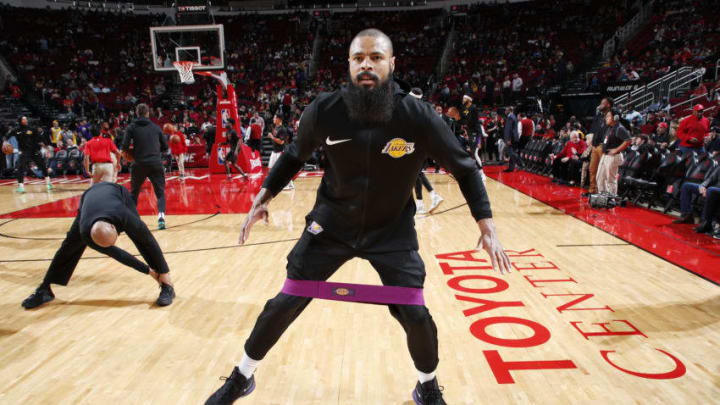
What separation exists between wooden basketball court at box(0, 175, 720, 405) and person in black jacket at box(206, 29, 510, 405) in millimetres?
670

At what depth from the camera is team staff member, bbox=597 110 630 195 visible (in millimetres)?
7914

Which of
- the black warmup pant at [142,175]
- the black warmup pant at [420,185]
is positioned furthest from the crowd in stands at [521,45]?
the black warmup pant at [142,175]

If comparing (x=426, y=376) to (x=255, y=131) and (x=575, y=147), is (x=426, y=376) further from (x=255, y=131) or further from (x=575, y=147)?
(x=255, y=131)

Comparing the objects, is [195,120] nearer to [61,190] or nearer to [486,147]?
[61,190]

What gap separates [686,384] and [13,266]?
6572 mm

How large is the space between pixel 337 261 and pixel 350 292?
16 centimetres

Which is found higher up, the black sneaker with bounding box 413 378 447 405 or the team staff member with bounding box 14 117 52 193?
the team staff member with bounding box 14 117 52 193

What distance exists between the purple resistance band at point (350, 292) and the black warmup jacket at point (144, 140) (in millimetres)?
5087

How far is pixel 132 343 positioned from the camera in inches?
136

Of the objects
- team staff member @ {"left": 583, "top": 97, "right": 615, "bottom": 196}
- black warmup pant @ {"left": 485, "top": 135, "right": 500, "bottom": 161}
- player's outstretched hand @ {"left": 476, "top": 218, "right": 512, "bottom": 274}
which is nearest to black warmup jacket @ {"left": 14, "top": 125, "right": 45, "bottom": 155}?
team staff member @ {"left": 583, "top": 97, "right": 615, "bottom": 196}

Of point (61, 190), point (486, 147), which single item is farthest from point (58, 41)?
point (486, 147)

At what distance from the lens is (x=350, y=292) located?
226 centimetres

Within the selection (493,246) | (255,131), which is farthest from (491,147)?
(493,246)

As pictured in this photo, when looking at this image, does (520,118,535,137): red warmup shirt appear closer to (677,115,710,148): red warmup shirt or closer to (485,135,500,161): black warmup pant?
(485,135,500,161): black warmup pant
